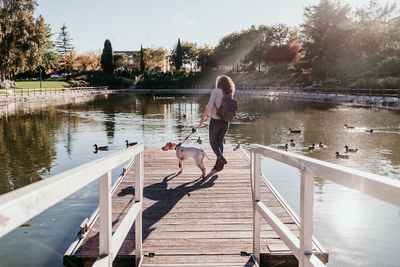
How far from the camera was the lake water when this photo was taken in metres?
5.83

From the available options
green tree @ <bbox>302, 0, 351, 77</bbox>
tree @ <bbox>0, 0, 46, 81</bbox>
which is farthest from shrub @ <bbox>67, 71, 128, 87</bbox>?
green tree @ <bbox>302, 0, 351, 77</bbox>

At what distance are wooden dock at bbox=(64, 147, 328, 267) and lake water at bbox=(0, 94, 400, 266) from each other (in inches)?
56.0

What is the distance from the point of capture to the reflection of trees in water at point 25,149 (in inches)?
409

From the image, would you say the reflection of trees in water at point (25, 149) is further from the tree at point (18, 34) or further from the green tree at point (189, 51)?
the green tree at point (189, 51)

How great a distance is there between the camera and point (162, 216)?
15.9 feet

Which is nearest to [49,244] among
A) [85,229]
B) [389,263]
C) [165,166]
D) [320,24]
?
[85,229]

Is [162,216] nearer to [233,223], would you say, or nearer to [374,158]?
[233,223]

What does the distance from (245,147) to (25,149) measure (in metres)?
8.89

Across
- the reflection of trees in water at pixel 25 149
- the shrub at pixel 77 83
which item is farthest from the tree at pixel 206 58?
the reflection of trees in water at pixel 25 149

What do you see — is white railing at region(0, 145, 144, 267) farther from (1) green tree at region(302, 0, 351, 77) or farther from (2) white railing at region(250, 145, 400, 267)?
(1) green tree at region(302, 0, 351, 77)

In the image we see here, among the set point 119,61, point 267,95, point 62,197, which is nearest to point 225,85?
point 62,197

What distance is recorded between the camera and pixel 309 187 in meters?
1.93

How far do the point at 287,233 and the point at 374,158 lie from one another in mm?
11805

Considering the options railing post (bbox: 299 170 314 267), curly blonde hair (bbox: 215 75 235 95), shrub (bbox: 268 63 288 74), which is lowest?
railing post (bbox: 299 170 314 267)
